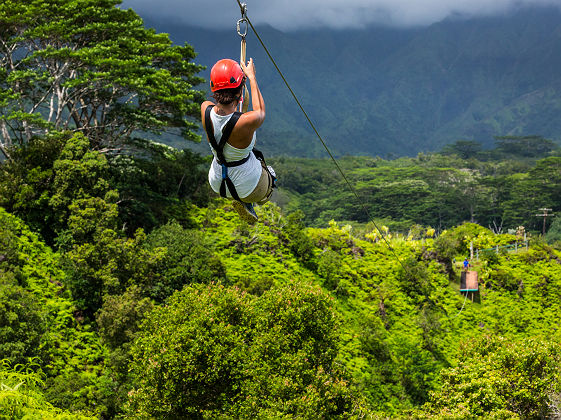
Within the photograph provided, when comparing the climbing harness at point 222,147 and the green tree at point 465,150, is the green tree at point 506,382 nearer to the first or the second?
the climbing harness at point 222,147

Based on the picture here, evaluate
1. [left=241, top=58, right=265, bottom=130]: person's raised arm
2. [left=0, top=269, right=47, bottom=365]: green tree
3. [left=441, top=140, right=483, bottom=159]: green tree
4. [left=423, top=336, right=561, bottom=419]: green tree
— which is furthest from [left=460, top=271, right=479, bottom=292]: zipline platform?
[left=441, top=140, right=483, bottom=159]: green tree

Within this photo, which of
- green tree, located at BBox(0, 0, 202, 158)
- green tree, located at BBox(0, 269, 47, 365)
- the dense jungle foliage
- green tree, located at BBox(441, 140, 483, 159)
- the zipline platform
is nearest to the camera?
the dense jungle foliage

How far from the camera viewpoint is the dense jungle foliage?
13.1m

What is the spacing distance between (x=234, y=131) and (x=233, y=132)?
2 centimetres

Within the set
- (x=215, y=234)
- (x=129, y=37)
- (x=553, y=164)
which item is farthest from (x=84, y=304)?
(x=553, y=164)

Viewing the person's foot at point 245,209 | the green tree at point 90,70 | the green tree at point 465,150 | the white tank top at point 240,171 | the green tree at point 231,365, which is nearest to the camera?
the white tank top at point 240,171

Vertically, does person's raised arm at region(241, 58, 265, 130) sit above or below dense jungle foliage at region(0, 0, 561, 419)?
above

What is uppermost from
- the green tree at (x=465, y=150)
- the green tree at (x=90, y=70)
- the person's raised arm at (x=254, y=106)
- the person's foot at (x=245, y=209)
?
the green tree at (x=465, y=150)

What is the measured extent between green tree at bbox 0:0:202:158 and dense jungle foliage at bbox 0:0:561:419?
12 centimetres

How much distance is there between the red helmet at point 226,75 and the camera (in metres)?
4.72

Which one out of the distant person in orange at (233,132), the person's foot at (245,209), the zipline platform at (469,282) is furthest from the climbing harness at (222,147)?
the zipline platform at (469,282)

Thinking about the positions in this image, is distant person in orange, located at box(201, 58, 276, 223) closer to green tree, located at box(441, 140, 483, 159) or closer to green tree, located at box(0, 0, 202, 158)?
green tree, located at box(0, 0, 202, 158)

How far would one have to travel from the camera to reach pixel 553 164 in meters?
79.5

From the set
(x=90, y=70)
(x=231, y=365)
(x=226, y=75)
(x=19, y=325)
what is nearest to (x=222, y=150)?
(x=226, y=75)
